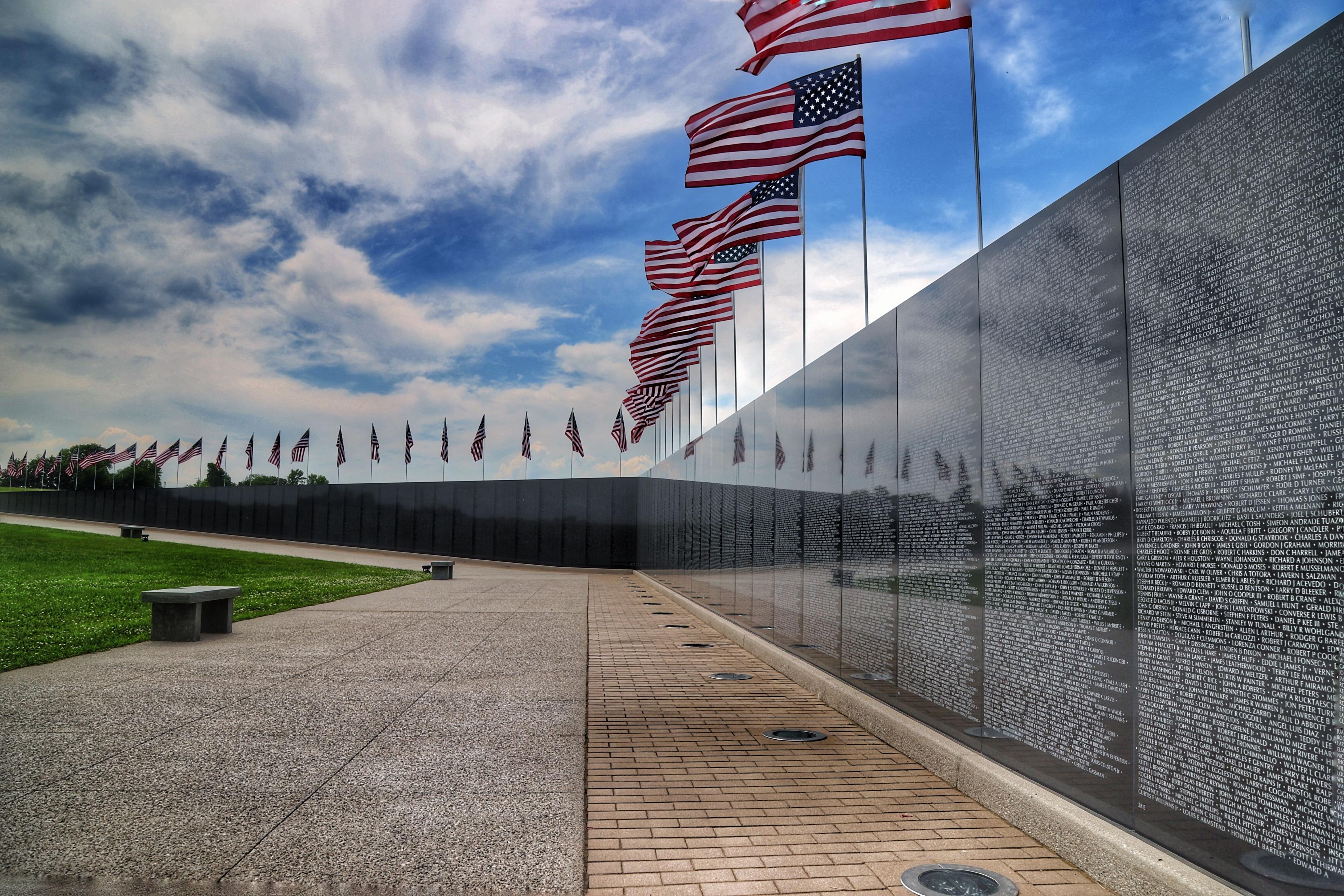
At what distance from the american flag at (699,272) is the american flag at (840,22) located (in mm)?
5625

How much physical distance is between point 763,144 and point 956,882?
7205mm

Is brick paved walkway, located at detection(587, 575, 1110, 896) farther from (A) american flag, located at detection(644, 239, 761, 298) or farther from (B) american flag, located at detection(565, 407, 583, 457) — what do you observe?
(B) american flag, located at detection(565, 407, 583, 457)

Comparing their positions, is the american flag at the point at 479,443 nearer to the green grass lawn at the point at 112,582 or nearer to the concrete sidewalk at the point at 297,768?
the green grass lawn at the point at 112,582

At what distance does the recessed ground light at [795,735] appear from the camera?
22.0 ft

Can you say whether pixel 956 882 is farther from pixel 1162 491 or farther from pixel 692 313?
pixel 692 313

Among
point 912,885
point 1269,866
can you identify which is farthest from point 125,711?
point 1269,866

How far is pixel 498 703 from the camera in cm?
756

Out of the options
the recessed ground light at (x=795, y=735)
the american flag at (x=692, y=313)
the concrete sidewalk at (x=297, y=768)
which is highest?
the american flag at (x=692, y=313)

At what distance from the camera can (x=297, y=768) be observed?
5.33 metres

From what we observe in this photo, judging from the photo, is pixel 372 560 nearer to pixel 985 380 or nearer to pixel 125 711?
pixel 125 711

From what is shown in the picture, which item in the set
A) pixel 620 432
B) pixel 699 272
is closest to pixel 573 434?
pixel 620 432

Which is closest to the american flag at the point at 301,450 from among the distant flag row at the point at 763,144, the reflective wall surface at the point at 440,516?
the reflective wall surface at the point at 440,516

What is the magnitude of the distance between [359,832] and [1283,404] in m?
4.57

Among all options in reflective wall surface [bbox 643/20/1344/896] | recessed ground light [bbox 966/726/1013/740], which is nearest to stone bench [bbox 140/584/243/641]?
reflective wall surface [bbox 643/20/1344/896]
